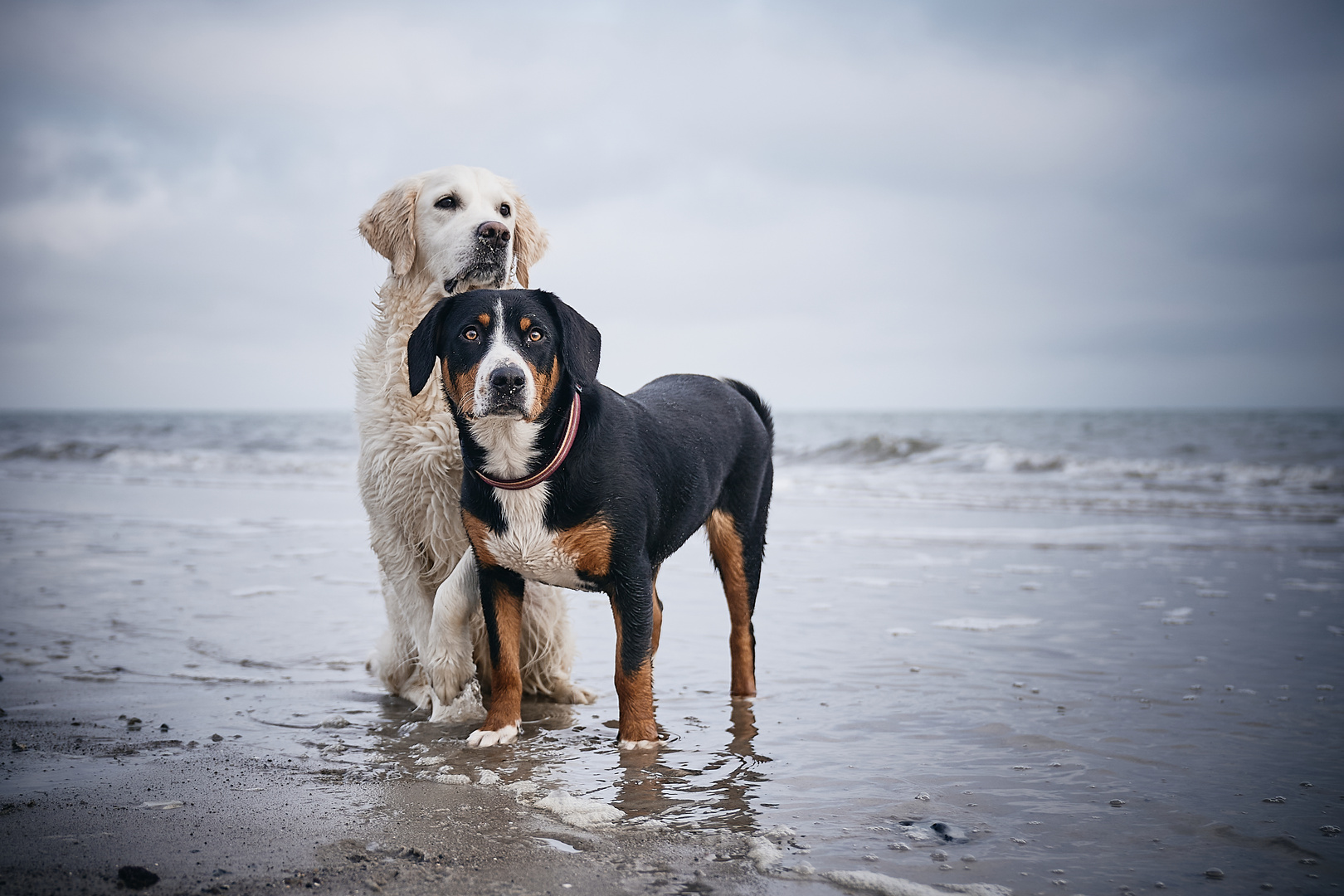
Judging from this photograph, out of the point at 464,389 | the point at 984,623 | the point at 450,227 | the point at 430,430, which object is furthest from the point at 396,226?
the point at 984,623

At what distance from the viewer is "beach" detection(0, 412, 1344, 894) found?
8.25 ft

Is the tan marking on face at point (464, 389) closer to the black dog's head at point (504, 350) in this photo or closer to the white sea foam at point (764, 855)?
the black dog's head at point (504, 350)

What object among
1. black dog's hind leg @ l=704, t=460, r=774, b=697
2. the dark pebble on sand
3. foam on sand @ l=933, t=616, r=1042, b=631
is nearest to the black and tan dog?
black dog's hind leg @ l=704, t=460, r=774, b=697

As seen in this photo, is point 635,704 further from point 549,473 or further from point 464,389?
point 464,389

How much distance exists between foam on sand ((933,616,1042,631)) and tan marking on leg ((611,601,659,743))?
3060 millimetres

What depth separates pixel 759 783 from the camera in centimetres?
319

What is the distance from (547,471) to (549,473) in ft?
0.04

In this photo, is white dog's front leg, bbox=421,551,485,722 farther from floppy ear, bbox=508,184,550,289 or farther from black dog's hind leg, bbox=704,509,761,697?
floppy ear, bbox=508,184,550,289

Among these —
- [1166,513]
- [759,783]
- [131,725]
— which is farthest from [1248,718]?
[1166,513]

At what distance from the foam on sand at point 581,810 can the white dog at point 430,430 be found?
1.13 metres

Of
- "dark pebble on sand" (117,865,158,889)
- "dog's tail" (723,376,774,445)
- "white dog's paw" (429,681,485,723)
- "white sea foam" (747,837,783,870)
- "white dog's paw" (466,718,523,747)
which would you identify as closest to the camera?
"dark pebble on sand" (117,865,158,889)

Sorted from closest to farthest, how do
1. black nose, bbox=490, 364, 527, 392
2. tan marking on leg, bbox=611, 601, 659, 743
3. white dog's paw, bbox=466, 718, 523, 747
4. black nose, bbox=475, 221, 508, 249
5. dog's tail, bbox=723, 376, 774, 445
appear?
black nose, bbox=490, 364, 527, 392 → tan marking on leg, bbox=611, 601, 659, 743 → white dog's paw, bbox=466, 718, 523, 747 → black nose, bbox=475, 221, 508, 249 → dog's tail, bbox=723, 376, 774, 445

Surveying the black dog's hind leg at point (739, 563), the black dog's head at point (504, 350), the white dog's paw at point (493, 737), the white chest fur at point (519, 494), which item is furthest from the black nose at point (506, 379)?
the black dog's hind leg at point (739, 563)

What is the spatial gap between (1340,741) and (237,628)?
236 inches
